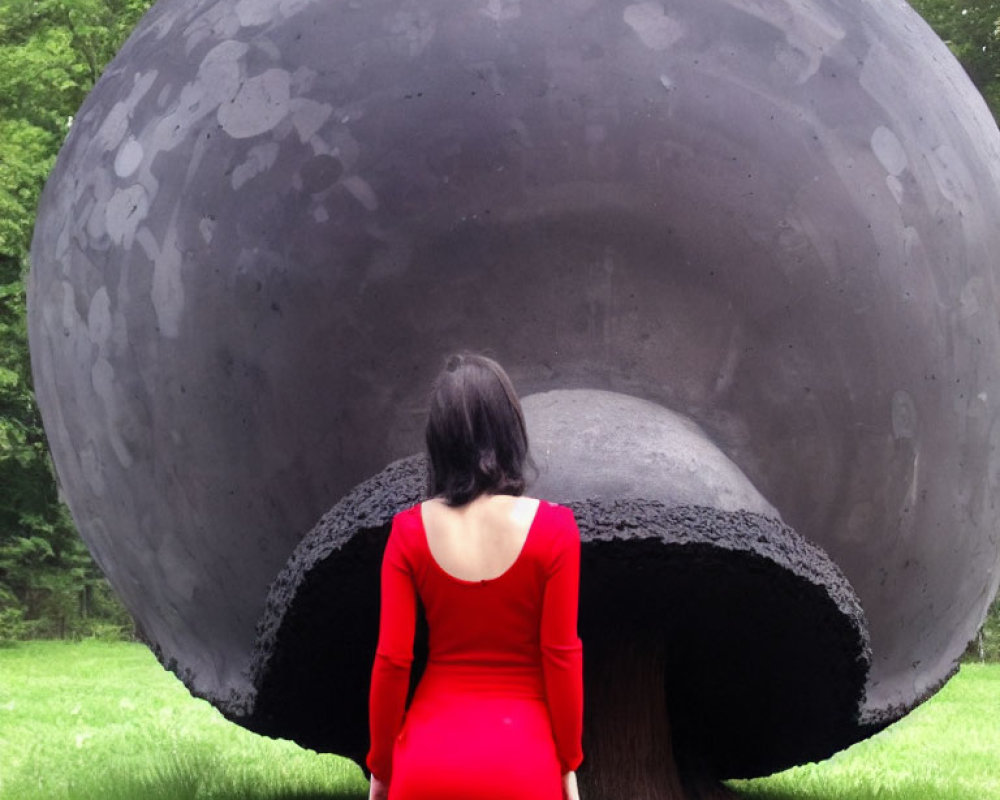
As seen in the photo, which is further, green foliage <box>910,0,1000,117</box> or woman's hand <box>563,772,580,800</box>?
green foliage <box>910,0,1000,117</box>

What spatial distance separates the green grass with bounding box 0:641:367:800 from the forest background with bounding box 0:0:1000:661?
6.26 m

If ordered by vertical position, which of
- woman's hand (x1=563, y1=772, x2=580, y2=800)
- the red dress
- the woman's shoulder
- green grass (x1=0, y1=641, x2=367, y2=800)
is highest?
the woman's shoulder

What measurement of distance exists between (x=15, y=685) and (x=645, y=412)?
343 inches

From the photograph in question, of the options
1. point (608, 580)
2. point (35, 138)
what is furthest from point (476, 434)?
point (35, 138)

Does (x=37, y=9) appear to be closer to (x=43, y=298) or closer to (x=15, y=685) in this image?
(x=15, y=685)

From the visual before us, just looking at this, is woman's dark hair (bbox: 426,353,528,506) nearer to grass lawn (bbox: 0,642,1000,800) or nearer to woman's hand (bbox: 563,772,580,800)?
woman's hand (bbox: 563,772,580,800)

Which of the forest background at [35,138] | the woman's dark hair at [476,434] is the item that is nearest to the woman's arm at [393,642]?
the woman's dark hair at [476,434]

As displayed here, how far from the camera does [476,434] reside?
7.62 ft

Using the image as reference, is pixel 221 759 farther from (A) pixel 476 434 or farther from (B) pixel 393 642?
(A) pixel 476 434

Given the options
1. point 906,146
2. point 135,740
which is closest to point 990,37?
point 135,740

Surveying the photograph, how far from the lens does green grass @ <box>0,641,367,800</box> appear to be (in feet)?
16.9

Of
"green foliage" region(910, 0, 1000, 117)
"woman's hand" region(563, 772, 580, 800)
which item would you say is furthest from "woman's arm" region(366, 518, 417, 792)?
"green foliage" region(910, 0, 1000, 117)

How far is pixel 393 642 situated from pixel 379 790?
0.31 metres

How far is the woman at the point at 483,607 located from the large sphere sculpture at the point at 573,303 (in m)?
0.39
